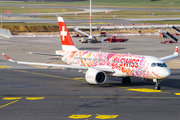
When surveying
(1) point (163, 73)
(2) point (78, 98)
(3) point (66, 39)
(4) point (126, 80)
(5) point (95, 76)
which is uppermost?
(3) point (66, 39)

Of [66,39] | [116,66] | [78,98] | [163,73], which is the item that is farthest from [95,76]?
[66,39]

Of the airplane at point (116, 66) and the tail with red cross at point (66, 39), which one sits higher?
the tail with red cross at point (66, 39)

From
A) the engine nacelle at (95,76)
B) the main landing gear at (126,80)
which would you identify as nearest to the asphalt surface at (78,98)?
the main landing gear at (126,80)

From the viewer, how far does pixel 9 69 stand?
56625 millimetres

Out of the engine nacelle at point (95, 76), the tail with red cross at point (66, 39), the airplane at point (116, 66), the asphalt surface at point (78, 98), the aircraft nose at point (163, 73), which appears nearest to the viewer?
the asphalt surface at point (78, 98)

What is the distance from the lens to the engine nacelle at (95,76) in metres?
39.3

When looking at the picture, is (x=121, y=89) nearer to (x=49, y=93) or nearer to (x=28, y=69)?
(x=49, y=93)

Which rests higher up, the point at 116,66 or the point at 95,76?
the point at 116,66

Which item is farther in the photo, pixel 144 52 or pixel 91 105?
pixel 144 52

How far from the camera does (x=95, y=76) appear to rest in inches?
1539

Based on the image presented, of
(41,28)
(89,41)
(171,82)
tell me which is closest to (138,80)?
(171,82)

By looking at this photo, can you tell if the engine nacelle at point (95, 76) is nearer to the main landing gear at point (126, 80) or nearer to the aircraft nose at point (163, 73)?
the main landing gear at point (126, 80)

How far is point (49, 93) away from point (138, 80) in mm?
15119

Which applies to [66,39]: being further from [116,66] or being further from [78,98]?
[78,98]
